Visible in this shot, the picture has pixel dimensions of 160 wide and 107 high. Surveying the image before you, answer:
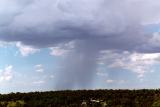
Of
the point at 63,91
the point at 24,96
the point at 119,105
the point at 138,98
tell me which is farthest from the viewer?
the point at 63,91

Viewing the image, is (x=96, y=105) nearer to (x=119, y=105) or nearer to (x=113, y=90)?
(x=119, y=105)

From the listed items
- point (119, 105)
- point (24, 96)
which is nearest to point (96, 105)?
point (119, 105)

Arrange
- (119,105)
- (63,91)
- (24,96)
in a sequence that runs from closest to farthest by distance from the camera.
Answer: (119,105)
(24,96)
(63,91)

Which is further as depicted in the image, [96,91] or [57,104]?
[96,91]

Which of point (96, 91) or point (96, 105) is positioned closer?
point (96, 105)

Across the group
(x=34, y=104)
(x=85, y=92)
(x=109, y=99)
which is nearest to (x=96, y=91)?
(x=85, y=92)

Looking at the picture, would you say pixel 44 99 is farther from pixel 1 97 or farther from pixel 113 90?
pixel 113 90
